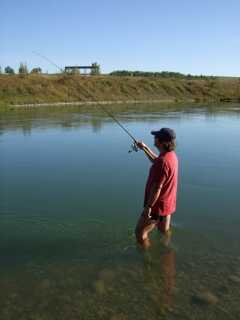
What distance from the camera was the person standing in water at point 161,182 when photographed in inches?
225

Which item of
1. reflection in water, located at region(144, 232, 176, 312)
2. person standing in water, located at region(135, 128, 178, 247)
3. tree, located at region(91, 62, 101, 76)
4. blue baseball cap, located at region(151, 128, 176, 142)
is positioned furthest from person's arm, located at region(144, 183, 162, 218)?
tree, located at region(91, 62, 101, 76)

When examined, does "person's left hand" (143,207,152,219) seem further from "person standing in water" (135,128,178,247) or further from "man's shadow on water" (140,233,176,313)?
"man's shadow on water" (140,233,176,313)

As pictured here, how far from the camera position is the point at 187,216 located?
27.2ft

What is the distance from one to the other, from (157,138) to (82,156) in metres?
9.45

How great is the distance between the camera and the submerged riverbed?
16.7 ft

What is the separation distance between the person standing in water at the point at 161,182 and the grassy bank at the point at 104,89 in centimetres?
3681

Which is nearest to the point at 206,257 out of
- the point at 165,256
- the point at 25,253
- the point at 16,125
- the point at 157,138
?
the point at 165,256

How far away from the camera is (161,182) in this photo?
5.71 meters

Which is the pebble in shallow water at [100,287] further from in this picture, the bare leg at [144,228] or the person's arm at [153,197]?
the person's arm at [153,197]

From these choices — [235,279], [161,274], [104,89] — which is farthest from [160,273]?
[104,89]

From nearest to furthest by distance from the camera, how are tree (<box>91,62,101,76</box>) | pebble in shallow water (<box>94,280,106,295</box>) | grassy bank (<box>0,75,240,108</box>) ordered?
pebble in shallow water (<box>94,280,106,295</box>)
grassy bank (<box>0,75,240,108</box>)
tree (<box>91,62,101,76</box>)

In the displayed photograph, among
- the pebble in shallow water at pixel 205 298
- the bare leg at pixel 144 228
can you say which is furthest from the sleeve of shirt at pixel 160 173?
the pebble in shallow water at pixel 205 298

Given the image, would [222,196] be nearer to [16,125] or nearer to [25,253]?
[25,253]

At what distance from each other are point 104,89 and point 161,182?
53.5m
